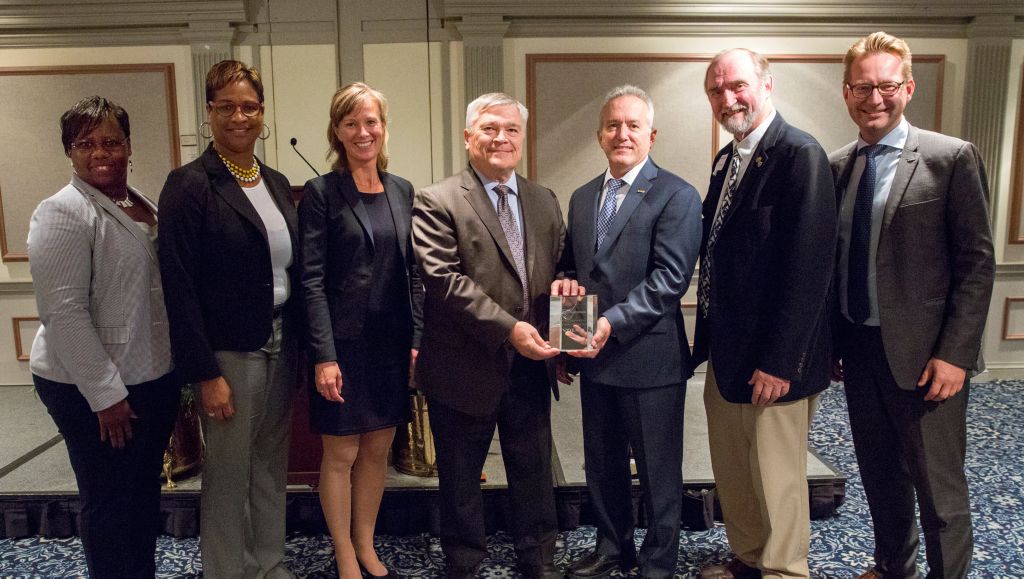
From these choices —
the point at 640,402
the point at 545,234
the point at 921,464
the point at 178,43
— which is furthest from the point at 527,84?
the point at 921,464

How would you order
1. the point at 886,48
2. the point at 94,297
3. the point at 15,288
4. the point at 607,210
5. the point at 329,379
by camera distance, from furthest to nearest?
the point at 15,288 → the point at 607,210 → the point at 329,379 → the point at 886,48 → the point at 94,297

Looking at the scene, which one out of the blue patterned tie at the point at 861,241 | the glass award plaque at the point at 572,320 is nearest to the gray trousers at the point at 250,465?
the glass award plaque at the point at 572,320

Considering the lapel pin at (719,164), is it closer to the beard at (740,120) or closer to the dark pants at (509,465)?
the beard at (740,120)

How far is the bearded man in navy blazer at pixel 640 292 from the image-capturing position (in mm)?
2039

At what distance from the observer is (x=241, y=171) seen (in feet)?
6.47

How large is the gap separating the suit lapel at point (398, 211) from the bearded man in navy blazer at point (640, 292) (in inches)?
18.5

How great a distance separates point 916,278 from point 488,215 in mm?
1171

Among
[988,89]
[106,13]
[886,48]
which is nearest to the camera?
[886,48]

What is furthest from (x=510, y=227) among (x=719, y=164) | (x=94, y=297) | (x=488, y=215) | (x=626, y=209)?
(x=94, y=297)

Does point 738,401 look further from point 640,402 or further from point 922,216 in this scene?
point 922,216

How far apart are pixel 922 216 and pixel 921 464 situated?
68cm

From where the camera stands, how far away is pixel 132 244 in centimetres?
184

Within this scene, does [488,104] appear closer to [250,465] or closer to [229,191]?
[229,191]

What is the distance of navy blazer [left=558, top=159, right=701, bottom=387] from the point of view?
2.02 metres
